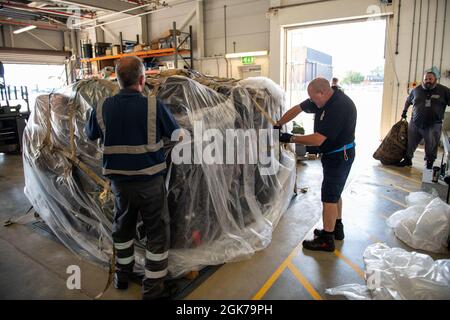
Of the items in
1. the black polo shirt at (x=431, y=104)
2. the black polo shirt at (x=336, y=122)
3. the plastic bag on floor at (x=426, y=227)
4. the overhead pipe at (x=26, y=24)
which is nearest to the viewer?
the black polo shirt at (x=336, y=122)

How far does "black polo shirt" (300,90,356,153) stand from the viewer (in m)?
2.39

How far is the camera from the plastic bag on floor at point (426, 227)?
2570mm

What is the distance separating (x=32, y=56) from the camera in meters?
9.98

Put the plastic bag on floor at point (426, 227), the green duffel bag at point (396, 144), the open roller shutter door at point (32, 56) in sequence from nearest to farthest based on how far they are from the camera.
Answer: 1. the plastic bag on floor at point (426, 227)
2. the green duffel bag at point (396, 144)
3. the open roller shutter door at point (32, 56)

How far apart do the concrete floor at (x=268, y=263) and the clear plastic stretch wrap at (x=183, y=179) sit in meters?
0.14

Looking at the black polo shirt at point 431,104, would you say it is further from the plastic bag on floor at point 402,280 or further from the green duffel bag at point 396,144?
the plastic bag on floor at point 402,280

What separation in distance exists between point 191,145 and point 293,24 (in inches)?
222

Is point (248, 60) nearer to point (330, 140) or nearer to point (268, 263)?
point (330, 140)

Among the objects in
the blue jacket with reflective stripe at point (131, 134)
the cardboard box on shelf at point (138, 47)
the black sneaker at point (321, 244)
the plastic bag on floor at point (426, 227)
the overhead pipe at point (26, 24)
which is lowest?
the black sneaker at point (321, 244)

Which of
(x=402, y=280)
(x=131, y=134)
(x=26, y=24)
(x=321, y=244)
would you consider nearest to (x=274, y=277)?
(x=321, y=244)

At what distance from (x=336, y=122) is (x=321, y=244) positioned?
1.05m

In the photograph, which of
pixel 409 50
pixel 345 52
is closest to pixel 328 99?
pixel 409 50

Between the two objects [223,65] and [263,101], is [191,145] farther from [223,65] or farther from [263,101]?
[223,65]

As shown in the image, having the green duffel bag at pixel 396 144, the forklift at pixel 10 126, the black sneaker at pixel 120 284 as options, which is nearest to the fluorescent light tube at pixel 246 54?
the green duffel bag at pixel 396 144
